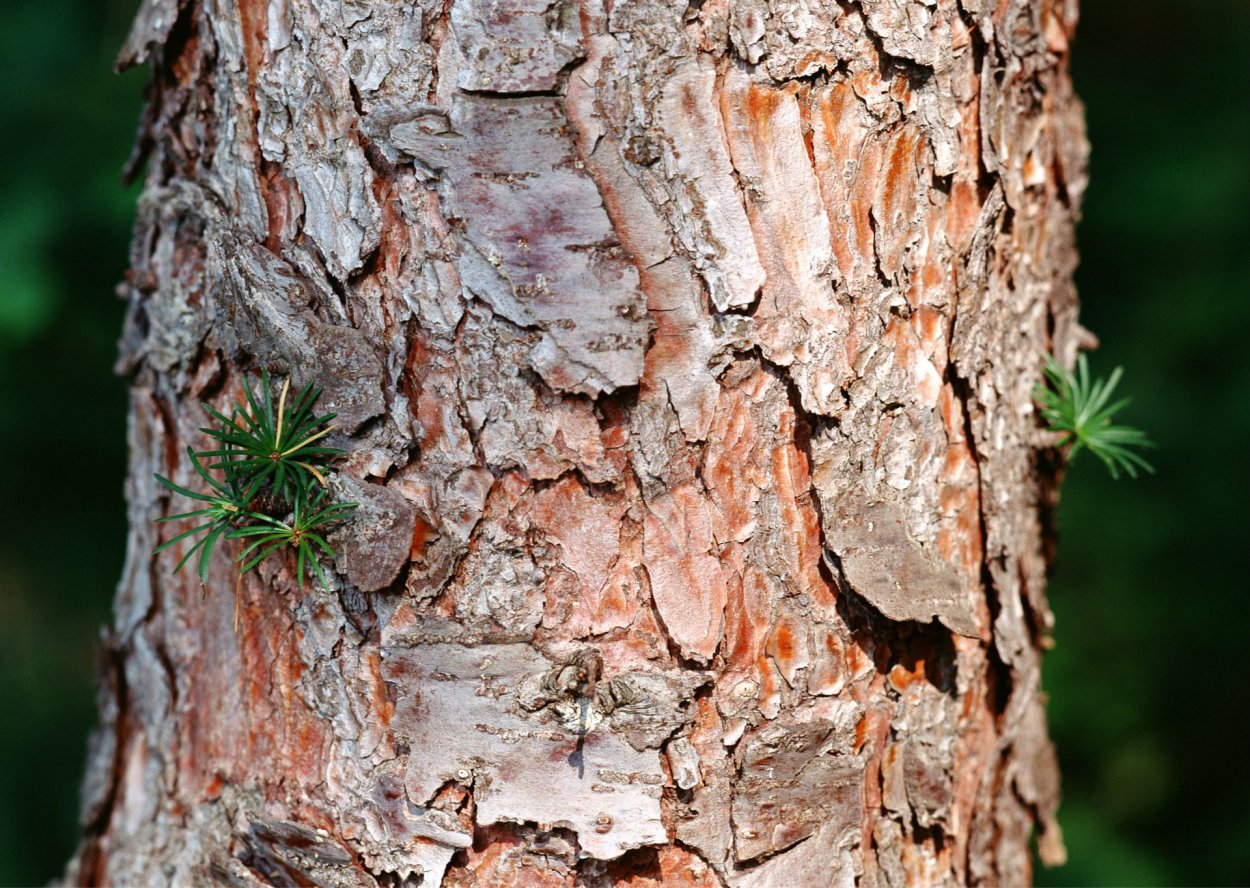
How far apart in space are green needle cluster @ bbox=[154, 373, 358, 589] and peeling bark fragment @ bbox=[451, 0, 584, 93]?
0.33m

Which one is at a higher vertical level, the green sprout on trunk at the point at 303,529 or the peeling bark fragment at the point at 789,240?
the peeling bark fragment at the point at 789,240

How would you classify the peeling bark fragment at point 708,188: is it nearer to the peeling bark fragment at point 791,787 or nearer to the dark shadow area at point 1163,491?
the peeling bark fragment at point 791,787

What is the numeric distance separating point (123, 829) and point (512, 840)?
645mm

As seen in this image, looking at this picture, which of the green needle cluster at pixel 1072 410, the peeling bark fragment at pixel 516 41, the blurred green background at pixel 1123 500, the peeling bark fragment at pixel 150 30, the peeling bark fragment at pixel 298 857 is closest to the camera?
the peeling bark fragment at pixel 516 41

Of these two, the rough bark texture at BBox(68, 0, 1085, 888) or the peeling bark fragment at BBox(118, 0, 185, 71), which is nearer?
the rough bark texture at BBox(68, 0, 1085, 888)

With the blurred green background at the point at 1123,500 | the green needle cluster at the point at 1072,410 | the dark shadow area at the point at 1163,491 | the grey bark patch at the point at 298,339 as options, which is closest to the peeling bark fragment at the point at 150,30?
the grey bark patch at the point at 298,339

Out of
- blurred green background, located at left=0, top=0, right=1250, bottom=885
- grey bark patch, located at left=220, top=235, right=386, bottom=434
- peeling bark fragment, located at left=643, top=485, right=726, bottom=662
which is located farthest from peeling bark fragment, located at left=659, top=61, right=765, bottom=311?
blurred green background, located at left=0, top=0, right=1250, bottom=885

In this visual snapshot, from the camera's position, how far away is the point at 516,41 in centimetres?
85

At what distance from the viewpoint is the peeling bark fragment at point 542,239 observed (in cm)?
86

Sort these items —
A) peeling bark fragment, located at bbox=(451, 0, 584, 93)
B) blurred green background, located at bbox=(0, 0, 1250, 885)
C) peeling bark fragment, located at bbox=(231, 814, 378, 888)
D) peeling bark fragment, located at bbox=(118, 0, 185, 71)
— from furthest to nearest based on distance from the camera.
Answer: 1. blurred green background, located at bbox=(0, 0, 1250, 885)
2. peeling bark fragment, located at bbox=(118, 0, 185, 71)
3. peeling bark fragment, located at bbox=(231, 814, 378, 888)
4. peeling bark fragment, located at bbox=(451, 0, 584, 93)

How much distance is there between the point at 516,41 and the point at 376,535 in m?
0.45

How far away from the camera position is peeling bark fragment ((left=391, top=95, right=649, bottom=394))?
2.81ft

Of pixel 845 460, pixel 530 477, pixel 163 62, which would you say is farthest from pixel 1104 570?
pixel 163 62

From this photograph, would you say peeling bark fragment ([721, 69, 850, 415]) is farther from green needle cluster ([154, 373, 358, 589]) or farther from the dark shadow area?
the dark shadow area
